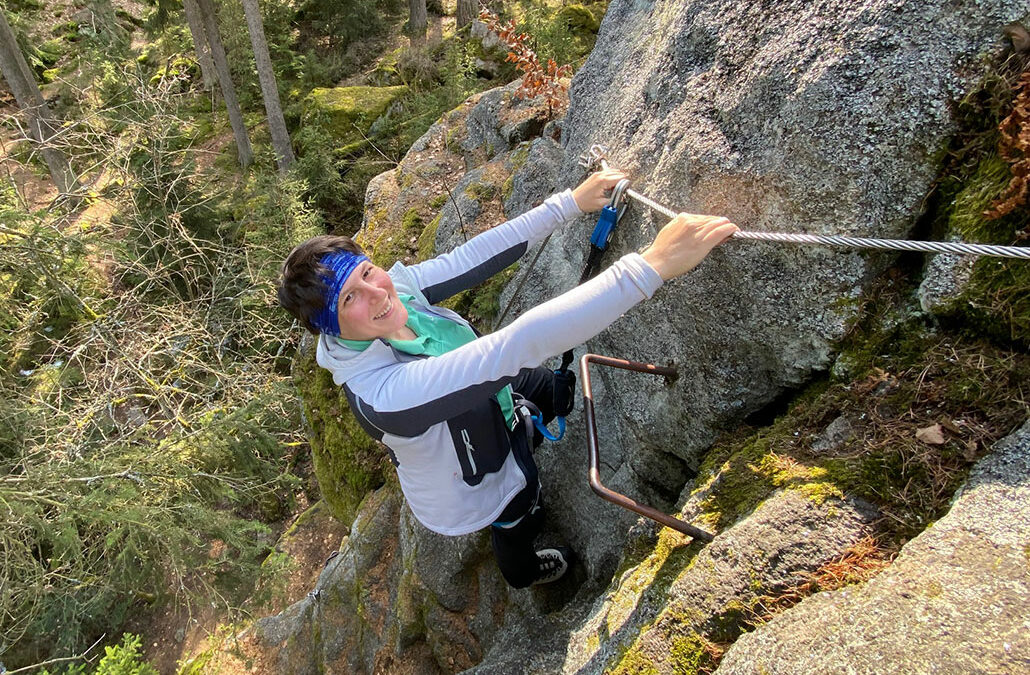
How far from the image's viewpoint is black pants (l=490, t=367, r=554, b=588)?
366 cm

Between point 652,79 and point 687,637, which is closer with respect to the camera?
point 687,637

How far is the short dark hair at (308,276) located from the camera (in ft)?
8.73

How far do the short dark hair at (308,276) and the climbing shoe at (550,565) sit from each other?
2.21m

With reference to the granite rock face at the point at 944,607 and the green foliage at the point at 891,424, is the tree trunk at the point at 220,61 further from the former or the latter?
the granite rock face at the point at 944,607

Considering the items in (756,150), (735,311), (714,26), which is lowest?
(735,311)

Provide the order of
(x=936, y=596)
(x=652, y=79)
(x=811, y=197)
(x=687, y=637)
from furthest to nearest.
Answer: (x=652, y=79), (x=811, y=197), (x=687, y=637), (x=936, y=596)

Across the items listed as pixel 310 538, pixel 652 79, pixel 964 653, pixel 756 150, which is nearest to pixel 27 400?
pixel 310 538

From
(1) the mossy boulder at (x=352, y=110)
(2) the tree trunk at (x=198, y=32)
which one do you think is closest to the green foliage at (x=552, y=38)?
(1) the mossy boulder at (x=352, y=110)

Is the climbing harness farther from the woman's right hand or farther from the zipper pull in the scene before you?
the zipper pull

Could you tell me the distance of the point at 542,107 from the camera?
6.28 meters

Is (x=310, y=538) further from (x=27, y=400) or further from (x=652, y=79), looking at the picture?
(x=652, y=79)

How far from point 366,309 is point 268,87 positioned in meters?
15.1

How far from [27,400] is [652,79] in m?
10.7

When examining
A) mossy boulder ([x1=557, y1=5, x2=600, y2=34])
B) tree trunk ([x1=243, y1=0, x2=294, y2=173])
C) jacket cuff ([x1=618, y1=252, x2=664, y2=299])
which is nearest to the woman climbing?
jacket cuff ([x1=618, y1=252, x2=664, y2=299])
